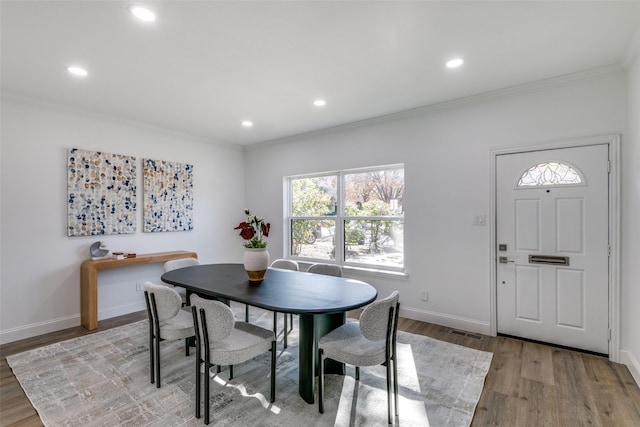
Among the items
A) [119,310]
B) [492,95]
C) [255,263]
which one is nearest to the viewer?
[255,263]

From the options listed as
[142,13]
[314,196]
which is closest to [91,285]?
[142,13]

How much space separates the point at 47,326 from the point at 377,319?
12.7ft

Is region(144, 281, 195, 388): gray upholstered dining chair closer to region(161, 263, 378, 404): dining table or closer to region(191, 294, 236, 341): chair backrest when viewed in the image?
region(161, 263, 378, 404): dining table

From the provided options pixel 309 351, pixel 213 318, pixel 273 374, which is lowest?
pixel 273 374

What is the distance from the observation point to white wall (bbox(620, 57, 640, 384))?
2.33 m

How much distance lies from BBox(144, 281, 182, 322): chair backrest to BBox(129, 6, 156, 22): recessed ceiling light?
71.1 inches

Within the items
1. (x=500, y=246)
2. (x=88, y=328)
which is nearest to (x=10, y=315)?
Answer: (x=88, y=328)

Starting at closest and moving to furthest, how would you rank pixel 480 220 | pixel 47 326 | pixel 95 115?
pixel 480 220 → pixel 47 326 → pixel 95 115

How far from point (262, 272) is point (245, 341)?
69 cm

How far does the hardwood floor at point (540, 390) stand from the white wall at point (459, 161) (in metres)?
0.59

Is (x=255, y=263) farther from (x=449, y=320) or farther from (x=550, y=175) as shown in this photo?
(x=550, y=175)

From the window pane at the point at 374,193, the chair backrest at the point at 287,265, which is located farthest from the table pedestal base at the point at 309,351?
the window pane at the point at 374,193

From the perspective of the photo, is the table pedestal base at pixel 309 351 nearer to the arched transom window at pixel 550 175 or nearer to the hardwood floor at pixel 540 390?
the hardwood floor at pixel 540 390

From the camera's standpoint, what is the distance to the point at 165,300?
7.07 ft
